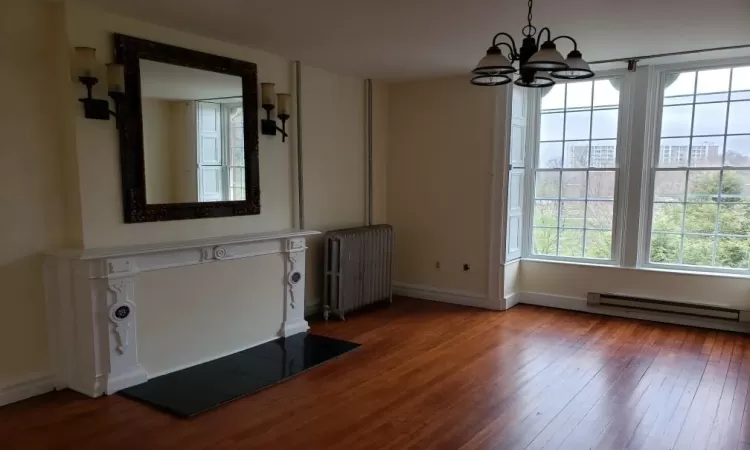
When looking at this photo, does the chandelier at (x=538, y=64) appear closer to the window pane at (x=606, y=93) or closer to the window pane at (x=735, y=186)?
the window pane at (x=606, y=93)

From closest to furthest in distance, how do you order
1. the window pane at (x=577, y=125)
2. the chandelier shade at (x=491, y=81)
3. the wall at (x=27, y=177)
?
1. the chandelier shade at (x=491, y=81)
2. the wall at (x=27, y=177)
3. the window pane at (x=577, y=125)

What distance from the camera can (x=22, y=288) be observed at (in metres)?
3.02

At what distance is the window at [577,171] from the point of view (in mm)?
5031

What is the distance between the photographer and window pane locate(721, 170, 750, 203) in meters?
4.50

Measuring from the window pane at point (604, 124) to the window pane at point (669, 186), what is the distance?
588mm

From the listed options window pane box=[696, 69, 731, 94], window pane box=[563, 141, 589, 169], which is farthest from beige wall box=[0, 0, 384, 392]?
window pane box=[696, 69, 731, 94]

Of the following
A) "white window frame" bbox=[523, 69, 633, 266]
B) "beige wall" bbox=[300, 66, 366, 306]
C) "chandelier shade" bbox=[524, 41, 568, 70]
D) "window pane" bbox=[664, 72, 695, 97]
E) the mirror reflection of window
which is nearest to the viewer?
"chandelier shade" bbox=[524, 41, 568, 70]

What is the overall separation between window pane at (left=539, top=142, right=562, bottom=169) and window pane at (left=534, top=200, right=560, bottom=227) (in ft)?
1.24

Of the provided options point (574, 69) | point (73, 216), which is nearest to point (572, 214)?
point (574, 69)

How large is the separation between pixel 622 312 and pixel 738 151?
69.5 inches

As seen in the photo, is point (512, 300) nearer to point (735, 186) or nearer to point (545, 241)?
point (545, 241)

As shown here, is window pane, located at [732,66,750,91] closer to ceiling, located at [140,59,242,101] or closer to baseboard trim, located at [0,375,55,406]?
ceiling, located at [140,59,242,101]

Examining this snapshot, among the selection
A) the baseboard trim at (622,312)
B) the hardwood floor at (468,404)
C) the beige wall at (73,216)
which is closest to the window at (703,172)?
the baseboard trim at (622,312)

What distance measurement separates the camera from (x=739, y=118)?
4.50m
